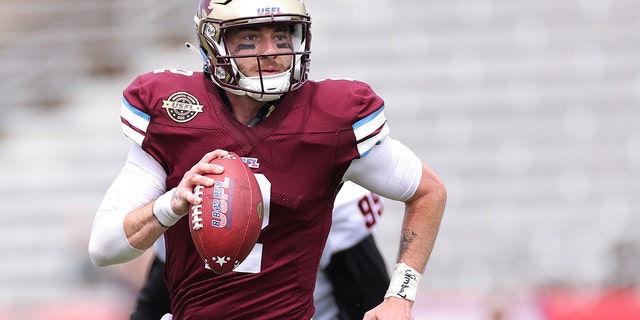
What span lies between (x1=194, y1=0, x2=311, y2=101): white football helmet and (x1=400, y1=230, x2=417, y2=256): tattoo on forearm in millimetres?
493

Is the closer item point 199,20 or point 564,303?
point 199,20

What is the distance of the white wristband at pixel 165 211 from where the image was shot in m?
2.48

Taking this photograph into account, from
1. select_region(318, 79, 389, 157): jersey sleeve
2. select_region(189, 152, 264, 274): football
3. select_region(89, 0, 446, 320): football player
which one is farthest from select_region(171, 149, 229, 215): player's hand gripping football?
select_region(318, 79, 389, 157): jersey sleeve

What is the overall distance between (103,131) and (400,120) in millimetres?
2287

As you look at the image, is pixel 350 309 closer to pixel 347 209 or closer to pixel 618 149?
pixel 347 209

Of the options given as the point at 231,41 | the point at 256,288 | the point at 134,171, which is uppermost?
the point at 231,41

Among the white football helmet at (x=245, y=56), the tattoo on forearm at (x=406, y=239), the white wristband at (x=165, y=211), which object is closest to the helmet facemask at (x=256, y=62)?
the white football helmet at (x=245, y=56)

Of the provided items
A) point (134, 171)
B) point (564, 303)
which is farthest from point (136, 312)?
point (564, 303)

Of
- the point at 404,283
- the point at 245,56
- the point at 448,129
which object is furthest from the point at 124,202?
the point at 448,129

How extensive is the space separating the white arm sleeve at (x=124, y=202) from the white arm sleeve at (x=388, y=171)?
485mm

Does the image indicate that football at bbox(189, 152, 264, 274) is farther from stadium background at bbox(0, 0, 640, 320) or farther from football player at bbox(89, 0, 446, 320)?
stadium background at bbox(0, 0, 640, 320)

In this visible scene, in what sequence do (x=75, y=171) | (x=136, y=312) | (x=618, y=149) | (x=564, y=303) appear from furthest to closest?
(x=75, y=171), (x=618, y=149), (x=564, y=303), (x=136, y=312)

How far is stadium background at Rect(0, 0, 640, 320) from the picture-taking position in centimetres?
644

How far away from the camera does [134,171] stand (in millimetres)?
2701
